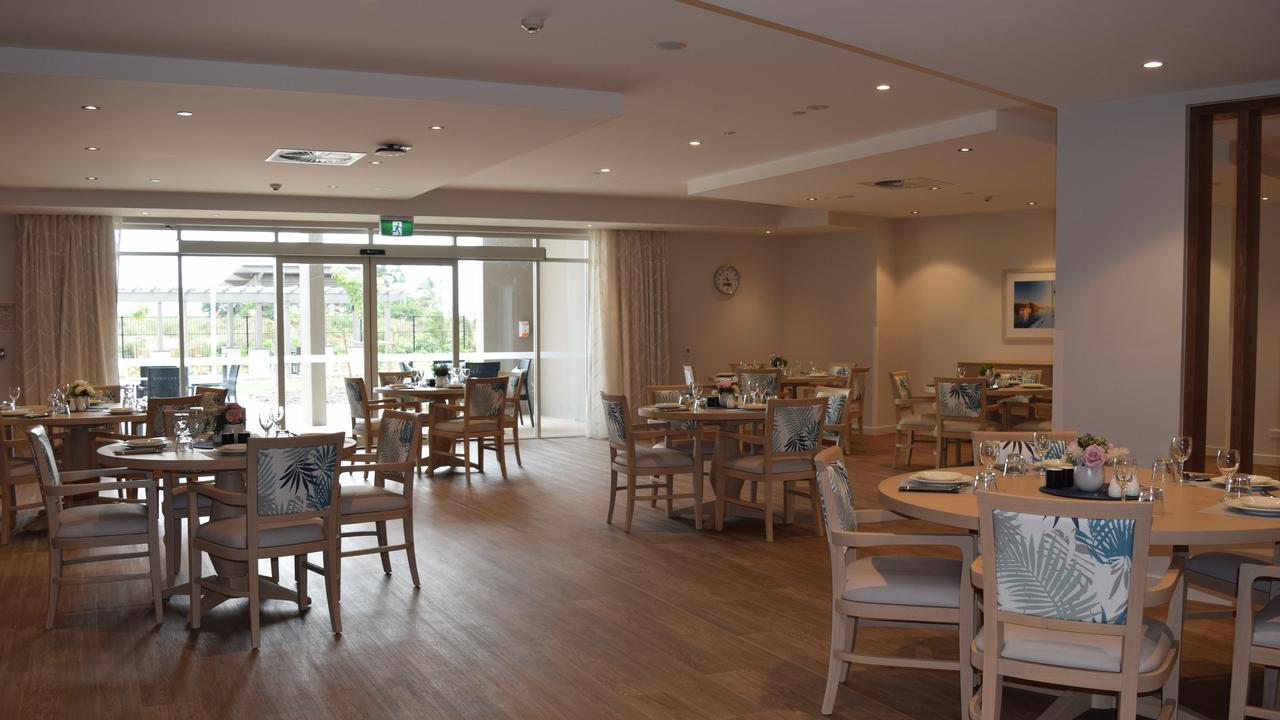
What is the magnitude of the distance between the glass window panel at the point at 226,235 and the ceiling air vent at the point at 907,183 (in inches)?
265

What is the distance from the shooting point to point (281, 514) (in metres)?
4.63

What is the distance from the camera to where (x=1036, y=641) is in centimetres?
303

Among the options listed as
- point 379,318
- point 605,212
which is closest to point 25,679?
point 379,318

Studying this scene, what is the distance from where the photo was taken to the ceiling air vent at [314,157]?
752 cm

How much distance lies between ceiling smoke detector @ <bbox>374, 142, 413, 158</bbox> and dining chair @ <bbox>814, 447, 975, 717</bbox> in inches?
181

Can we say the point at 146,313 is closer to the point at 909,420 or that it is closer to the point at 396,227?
the point at 396,227

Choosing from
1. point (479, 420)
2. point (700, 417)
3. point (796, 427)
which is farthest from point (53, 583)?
point (479, 420)

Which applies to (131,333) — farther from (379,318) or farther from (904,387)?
(904,387)

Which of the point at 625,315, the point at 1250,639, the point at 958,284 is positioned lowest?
the point at 1250,639

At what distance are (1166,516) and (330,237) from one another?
32.9 ft

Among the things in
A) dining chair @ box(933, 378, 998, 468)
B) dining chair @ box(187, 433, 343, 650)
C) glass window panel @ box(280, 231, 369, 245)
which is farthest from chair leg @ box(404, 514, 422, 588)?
glass window panel @ box(280, 231, 369, 245)

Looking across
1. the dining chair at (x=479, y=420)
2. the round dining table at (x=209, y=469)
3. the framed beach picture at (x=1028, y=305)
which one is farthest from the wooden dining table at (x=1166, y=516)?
the framed beach picture at (x=1028, y=305)

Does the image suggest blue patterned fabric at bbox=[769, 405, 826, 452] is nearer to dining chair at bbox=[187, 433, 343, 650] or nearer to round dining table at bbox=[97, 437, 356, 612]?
round dining table at bbox=[97, 437, 356, 612]

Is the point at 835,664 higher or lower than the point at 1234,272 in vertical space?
lower
